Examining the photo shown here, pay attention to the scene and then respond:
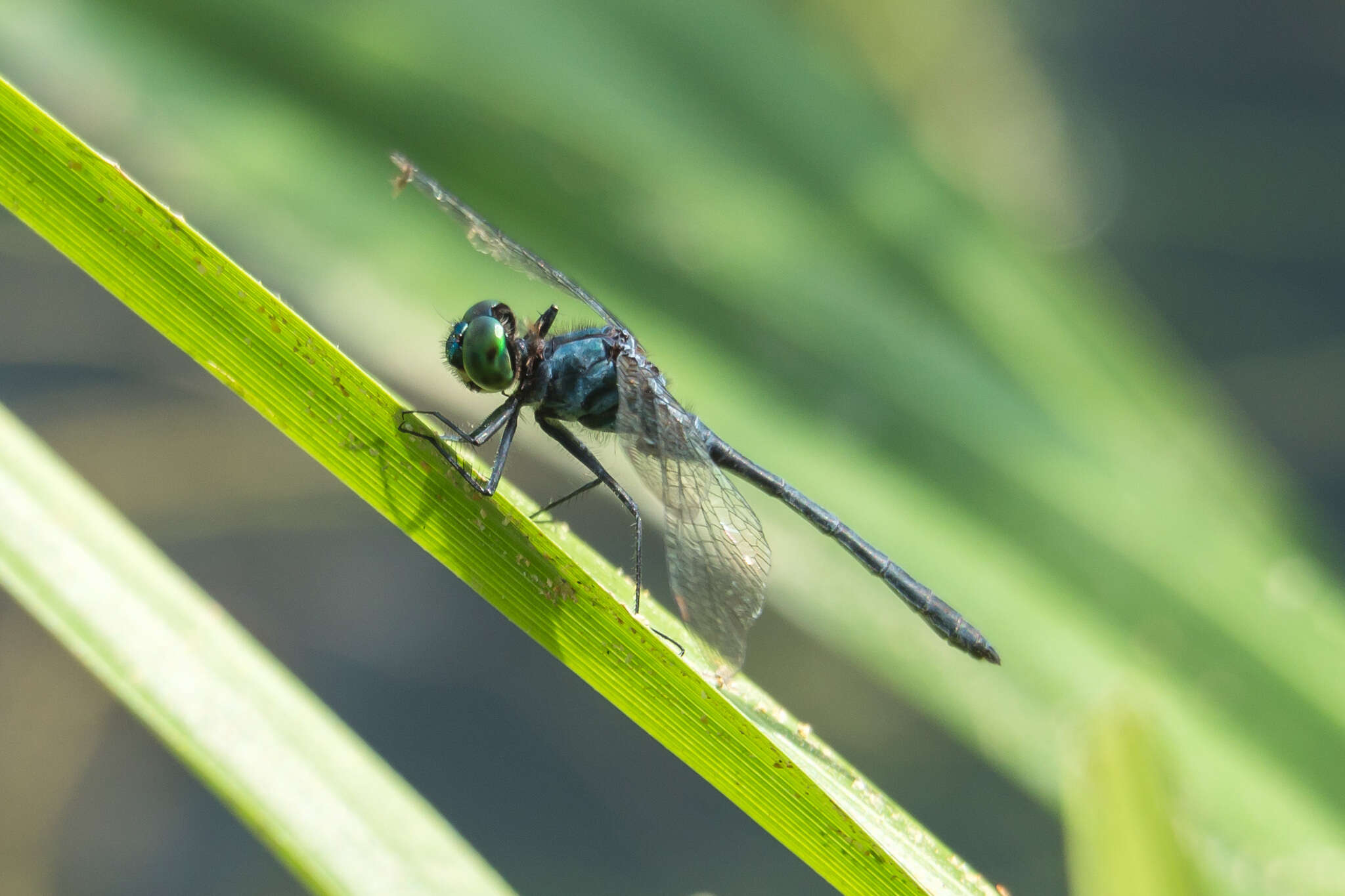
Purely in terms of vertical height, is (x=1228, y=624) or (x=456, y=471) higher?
(x=1228, y=624)

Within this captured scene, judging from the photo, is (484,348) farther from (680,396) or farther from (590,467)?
(680,396)

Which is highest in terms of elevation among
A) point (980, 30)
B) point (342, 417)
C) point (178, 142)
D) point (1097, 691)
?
point (980, 30)

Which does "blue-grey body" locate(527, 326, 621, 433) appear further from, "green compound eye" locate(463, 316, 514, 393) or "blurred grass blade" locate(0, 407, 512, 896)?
"blurred grass blade" locate(0, 407, 512, 896)

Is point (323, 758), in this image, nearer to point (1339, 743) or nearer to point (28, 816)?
point (1339, 743)

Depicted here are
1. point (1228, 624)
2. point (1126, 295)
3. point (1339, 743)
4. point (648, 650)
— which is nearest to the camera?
point (648, 650)

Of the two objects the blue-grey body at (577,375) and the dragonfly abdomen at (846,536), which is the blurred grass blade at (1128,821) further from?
the blue-grey body at (577,375)

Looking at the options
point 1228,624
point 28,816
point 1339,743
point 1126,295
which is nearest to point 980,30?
point 1126,295


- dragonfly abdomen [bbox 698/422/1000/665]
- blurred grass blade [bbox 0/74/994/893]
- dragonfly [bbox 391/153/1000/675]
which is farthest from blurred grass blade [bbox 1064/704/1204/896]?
dragonfly abdomen [bbox 698/422/1000/665]
